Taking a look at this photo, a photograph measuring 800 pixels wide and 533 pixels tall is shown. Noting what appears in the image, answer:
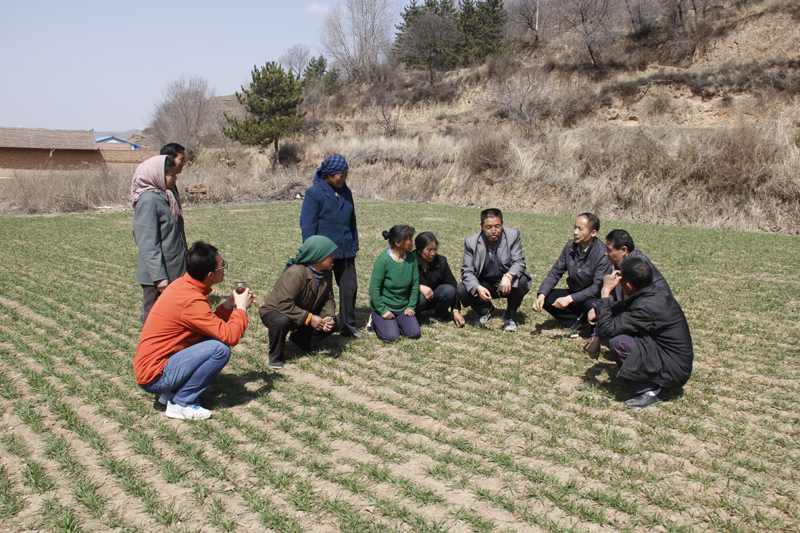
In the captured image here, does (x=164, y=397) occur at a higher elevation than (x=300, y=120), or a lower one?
lower

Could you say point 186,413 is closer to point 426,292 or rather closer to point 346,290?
point 346,290

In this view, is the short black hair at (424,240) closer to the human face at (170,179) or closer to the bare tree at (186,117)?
the human face at (170,179)

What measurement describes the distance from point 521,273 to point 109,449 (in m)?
4.17

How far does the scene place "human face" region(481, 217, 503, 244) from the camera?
5.40m

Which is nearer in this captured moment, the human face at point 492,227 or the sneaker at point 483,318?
the human face at point 492,227

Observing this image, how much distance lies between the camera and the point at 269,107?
34969 millimetres

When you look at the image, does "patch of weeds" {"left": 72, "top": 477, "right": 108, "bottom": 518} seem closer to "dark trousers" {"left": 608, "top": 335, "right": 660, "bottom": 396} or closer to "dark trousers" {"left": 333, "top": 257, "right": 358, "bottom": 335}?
"dark trousers" {"left": 333, "top": 257, "right": 358, "bottom": 335}

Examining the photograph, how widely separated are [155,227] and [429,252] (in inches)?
107

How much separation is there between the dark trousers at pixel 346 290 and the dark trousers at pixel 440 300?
2.65 feet

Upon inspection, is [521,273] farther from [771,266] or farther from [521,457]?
[771,266]

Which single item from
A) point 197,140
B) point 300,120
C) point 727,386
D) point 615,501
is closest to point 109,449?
point 615,501

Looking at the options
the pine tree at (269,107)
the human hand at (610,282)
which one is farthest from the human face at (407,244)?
the pine tree at (269,107)

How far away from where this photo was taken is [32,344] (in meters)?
5.03

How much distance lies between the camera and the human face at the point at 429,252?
17.7 ft
